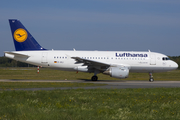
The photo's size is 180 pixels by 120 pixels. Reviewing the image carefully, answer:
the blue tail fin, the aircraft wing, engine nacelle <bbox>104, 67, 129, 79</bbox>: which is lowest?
engine nacelle <bbox>104, 67, 129, 79</bbox>

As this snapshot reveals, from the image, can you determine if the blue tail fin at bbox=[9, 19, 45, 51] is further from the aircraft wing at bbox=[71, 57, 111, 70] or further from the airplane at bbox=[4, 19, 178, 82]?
the aircraft wing at bbox=[71, 57, 111, 70]

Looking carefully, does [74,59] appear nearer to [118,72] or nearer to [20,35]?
[118,72]

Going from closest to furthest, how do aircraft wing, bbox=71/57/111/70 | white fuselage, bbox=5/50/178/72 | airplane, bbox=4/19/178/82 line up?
aircraft wing, bbox=71/57/111/70, airplane, bbox=4/19/178/82, white fuselage, bbox=5/50/178/72

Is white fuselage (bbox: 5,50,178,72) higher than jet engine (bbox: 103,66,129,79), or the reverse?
white fuselage (bbox: 5,50,178,72)

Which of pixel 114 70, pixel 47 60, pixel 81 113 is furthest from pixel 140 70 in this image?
pixel 81 113

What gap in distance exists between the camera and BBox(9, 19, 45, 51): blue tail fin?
28.7 m

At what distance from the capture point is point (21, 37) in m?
28.9

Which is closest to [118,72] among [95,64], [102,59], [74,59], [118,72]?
[118,72]

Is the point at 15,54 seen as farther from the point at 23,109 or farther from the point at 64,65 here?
the point at 23,109

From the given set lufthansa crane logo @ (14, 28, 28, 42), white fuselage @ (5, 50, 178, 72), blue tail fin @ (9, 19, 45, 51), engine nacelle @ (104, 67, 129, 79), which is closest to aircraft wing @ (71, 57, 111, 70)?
engine nacelle @ (104, 67, 129, 79)

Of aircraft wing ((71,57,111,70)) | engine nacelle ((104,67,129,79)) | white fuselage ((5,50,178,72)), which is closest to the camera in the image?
engine nacelle ((104,67,129,79))

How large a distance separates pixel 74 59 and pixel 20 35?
293 inches

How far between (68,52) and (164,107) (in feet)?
66.7

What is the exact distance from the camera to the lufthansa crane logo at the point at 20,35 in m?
28.7
